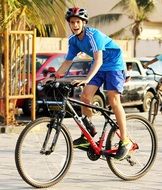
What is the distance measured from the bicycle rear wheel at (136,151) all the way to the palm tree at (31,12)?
4.08m

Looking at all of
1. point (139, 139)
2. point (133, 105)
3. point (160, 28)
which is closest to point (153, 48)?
point (160, 28)

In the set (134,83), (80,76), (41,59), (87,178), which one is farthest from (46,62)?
(87,178)

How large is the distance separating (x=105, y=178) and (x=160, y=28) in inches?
1547

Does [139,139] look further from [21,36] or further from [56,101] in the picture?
[21,36]

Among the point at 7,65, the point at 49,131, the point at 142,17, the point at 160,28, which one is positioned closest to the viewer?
the point at 49,131

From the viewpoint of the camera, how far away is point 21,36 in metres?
11.6

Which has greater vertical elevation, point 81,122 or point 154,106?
point 81,122

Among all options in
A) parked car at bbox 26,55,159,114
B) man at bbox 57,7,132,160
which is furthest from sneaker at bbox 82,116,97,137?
parked car at bbox 26,55,159,114

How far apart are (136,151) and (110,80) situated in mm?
899

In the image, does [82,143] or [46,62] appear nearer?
[82,143]

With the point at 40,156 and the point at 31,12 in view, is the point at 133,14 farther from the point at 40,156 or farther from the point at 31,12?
the point at 40,156

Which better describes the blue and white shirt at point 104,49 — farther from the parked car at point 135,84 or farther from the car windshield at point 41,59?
the car windshield at point 41,59

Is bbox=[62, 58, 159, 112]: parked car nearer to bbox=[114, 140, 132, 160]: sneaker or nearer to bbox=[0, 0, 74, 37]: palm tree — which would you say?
bbox=[0, 0, 74, 37]: palm tree

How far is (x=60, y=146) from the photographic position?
23.1 feet
